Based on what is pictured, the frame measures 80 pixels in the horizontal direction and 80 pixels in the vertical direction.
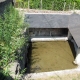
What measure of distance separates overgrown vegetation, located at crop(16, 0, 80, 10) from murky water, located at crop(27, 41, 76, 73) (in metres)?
6.65

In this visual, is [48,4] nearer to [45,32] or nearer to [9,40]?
[45,32]

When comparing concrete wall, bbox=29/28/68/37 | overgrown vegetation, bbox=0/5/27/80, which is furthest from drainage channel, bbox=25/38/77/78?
overgrown vegetation, bbox=0/5/27/80

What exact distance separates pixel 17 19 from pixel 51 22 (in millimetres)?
5430

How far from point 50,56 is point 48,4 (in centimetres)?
976

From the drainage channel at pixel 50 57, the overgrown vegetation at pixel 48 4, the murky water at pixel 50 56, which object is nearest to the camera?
the drainage channel at pixel 50 57

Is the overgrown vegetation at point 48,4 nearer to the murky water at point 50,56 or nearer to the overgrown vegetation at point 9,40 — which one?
the murky water at point 50,56

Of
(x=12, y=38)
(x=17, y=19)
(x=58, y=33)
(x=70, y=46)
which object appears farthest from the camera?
(x=58, y=33)

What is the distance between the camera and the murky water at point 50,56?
18.6 metres

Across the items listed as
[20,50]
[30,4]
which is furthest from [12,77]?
[30,4]

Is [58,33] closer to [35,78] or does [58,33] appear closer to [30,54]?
[30,54]

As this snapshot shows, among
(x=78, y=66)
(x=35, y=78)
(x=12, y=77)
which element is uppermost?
(x=12, y=77)

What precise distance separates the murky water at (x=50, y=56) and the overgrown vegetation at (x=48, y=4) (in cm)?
665

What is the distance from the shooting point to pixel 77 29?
69.6 feet

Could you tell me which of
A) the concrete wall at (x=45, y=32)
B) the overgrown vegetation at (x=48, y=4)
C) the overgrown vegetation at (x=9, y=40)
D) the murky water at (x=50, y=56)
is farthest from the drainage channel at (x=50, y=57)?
the overgrown vegetation at (x=48, y=4)
